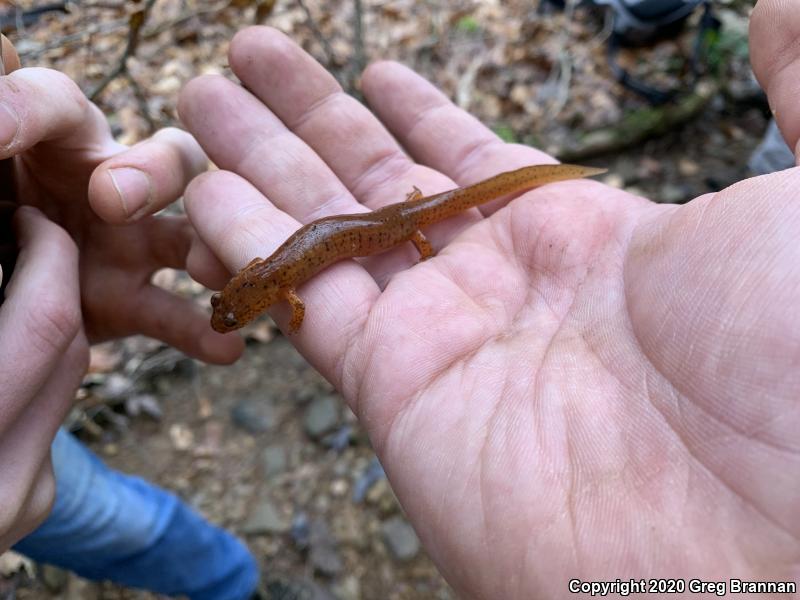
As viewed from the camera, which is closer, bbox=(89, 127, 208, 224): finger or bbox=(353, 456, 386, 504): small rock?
bbox=(89, 127, 208, 224): finger

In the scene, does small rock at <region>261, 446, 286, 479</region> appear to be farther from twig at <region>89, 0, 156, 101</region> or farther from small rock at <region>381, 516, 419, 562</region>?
twig at <region>89, 0, 156, 101</region>

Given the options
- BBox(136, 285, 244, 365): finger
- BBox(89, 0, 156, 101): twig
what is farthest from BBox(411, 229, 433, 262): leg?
BBox(89, 0, 156, 101): twig

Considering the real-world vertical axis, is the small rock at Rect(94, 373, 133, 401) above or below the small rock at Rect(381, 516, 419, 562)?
above

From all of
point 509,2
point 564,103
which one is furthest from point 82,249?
point 509,2

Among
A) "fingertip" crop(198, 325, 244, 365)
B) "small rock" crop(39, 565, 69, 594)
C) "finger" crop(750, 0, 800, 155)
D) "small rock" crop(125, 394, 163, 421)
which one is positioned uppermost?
"finger" crop(750, 0, 800, 155)

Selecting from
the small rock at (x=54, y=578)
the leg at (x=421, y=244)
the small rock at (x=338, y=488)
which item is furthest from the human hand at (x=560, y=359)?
the small rock at (x=54, y=578)

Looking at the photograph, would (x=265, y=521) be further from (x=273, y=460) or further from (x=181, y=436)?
(x=181, y=436)

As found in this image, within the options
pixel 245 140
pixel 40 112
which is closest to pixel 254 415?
pixel 245 140
